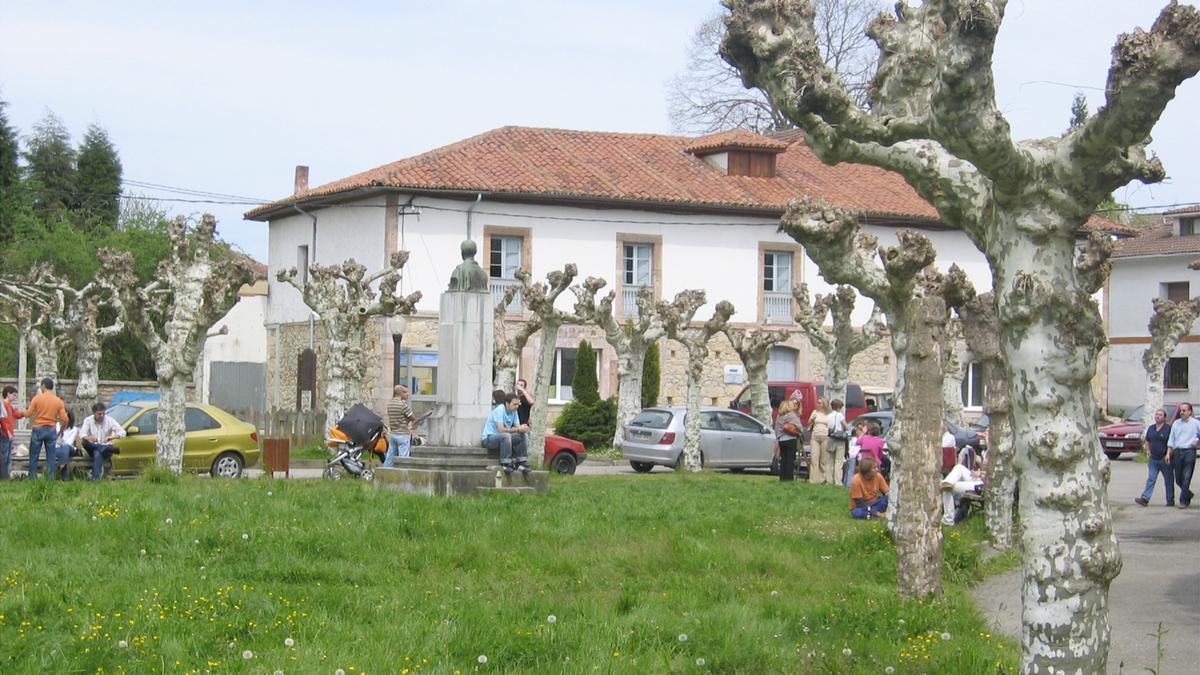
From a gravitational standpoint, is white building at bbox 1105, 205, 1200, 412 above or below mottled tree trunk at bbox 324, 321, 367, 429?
above

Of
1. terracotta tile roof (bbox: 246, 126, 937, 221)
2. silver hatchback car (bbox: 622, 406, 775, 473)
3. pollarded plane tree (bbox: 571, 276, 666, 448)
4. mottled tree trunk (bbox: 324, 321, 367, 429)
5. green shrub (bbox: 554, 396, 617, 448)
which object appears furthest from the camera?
terracotta tile roof (bbox: 246, 126, 937, 221)

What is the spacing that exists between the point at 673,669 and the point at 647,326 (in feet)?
78.9

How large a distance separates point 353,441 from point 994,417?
31.5 ft

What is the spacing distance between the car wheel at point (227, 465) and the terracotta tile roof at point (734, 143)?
24354mm

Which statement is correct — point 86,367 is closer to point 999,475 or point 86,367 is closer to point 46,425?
point 46,425

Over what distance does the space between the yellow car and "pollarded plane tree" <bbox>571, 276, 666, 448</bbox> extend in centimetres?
952

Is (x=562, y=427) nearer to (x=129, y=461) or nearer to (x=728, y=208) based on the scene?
(x=728, y=208)

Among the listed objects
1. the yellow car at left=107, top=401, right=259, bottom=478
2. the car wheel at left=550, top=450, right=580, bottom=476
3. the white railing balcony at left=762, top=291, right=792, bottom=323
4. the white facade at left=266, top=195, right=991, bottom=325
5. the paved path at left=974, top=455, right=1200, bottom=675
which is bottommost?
the paved path at left=974, top=455, right=1200, bottom=675

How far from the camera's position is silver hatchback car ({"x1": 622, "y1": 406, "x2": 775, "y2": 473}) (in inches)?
1193

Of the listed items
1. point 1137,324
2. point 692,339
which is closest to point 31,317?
point 692,339

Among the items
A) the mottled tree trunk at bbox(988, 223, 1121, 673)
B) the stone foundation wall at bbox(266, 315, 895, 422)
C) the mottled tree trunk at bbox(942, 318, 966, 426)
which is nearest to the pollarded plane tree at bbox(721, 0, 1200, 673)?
the mottled tree trunk at bbox(988, 223, 1121, 673)

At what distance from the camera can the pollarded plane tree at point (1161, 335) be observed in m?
42.5

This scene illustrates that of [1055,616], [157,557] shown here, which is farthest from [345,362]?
[1055,616]

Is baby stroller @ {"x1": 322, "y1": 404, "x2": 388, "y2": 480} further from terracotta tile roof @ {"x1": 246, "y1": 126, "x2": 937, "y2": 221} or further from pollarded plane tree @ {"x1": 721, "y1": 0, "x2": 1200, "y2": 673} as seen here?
terracotta tile roof @ {"x1": 246, "y1": 126, "x2": 937, "y2": 221}
